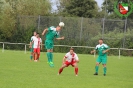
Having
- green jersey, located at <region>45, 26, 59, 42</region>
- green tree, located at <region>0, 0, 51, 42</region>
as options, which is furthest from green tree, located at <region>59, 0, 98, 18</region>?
green jersey, located at <region>45, 26, 59, 42</region>

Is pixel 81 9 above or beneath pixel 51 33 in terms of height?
above

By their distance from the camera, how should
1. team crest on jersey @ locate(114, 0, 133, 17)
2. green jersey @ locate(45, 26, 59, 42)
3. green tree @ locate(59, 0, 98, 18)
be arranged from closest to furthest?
green jersey @ locate(45, 26, 59, 42), team crest on jersey @ locate(114, 0, 133, 17), green tree @ locate(59, 0, 98, 18)

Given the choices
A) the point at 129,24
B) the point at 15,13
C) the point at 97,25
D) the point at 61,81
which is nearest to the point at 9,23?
the point at 15,13

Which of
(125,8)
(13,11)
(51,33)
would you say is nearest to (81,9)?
(125,8)

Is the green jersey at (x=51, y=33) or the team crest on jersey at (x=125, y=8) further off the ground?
the team crest on jersey at (x=125, y=8)

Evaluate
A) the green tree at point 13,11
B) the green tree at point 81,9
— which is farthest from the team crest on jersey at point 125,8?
the green tree at point 81,9

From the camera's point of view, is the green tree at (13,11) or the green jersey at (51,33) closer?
the green jersey at (51,33)

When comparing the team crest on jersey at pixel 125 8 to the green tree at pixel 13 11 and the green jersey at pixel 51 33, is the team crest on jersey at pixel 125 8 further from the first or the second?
the green jersey at pixel 51 33

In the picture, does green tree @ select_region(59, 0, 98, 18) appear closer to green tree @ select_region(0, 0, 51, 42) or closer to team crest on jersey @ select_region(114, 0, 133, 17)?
team crest on jersey @ select_region(114, 0, 133, 17)

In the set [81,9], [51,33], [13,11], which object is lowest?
[51,33]

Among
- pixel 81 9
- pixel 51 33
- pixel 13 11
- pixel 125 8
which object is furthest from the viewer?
pixel 81 9

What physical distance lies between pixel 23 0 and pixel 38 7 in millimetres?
2551

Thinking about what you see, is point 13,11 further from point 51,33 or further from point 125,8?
point 51,33

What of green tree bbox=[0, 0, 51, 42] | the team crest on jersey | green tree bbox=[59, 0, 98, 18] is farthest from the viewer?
green tree bbox=[59, 0, 98, 18]
